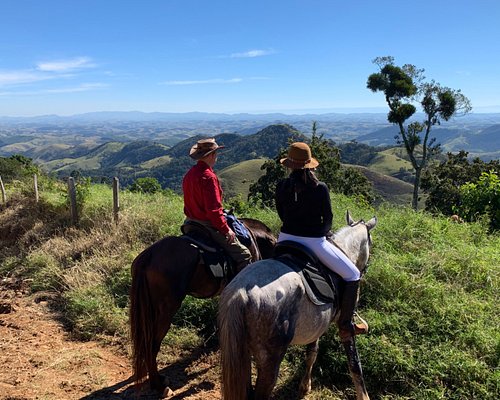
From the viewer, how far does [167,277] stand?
3820mm

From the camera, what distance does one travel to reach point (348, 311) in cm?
356

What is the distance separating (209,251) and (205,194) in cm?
63

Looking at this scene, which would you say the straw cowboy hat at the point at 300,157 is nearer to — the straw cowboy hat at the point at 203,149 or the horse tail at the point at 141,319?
the straw cowboy hat at the point at 203,149

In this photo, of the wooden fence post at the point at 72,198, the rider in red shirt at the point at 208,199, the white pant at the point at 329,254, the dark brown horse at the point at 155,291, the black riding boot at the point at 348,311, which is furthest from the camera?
the wooden fence post at the point at 72,198

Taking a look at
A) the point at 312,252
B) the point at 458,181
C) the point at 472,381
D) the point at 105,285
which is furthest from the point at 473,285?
the point at 458,181

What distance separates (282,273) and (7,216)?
9557mm

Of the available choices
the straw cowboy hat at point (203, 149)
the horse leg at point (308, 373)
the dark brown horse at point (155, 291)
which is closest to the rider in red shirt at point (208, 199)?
the straw cowboy hat at point (203, 149)

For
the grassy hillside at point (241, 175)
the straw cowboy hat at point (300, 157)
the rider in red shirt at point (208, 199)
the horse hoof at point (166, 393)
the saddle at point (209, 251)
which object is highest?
the straw cowboy hat at point (300, 157)

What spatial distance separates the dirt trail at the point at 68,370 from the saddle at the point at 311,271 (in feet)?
6.05

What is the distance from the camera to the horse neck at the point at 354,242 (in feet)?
12.7

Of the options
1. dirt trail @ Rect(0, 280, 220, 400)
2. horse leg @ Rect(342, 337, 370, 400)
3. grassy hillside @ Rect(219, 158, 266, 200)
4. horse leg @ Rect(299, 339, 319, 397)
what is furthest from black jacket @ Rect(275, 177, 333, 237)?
grassy hillside @ Rect(219, 158, 266, 200)

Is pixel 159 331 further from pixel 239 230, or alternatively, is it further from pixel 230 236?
pixel 239 230

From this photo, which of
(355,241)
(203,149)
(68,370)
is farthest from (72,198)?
(355,241)

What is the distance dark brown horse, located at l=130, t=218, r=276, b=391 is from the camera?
3834 mm
